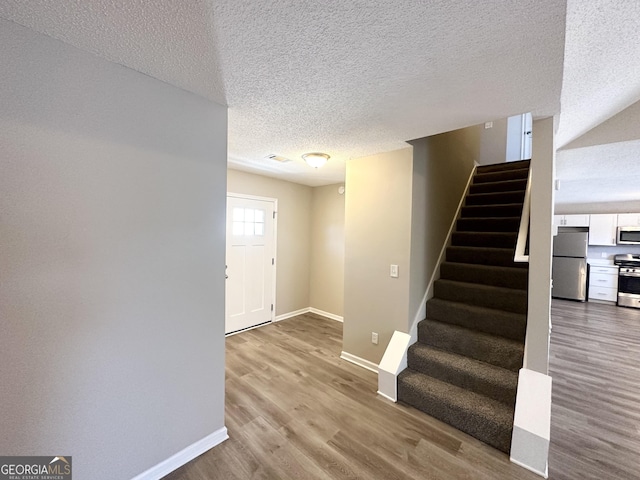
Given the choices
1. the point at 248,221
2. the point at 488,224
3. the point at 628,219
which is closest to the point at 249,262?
the point at 248,221

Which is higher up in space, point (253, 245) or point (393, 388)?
point (253, 245)

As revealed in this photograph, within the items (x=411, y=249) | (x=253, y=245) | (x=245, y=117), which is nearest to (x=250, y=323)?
(x=253, y=245)

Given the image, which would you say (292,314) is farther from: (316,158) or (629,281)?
(629,281)

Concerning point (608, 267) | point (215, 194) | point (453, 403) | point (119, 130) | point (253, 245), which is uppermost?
point (119, 130)

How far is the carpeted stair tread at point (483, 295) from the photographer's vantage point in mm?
2395

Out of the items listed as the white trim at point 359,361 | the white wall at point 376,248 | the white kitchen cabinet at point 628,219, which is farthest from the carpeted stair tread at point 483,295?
the white kitchen cabinet at point 628,219

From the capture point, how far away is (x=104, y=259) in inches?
50.7

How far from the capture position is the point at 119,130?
1.32 m

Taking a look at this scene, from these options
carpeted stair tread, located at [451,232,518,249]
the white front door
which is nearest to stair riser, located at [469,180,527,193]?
carpeted stair tread, located at [451,232,518,249]

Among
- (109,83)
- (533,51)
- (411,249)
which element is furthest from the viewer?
(411,249)

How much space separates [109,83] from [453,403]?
9.96 feet

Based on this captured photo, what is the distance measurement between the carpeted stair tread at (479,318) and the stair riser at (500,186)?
2.03 metres

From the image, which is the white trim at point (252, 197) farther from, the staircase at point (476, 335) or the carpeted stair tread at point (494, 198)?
the carpeted stair tread at point (494, 198)

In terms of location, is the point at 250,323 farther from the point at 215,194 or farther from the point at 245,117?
the point at 245,117
